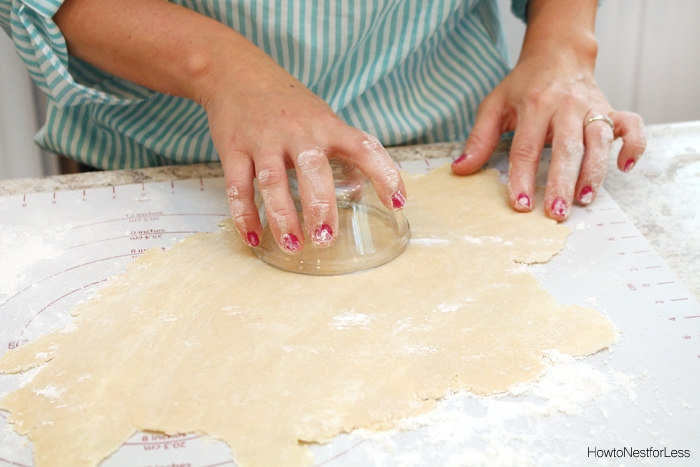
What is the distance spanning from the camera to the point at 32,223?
2.84 ft

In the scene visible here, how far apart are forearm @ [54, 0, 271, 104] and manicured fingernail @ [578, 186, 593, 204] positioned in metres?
0.45

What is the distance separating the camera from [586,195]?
0.89m

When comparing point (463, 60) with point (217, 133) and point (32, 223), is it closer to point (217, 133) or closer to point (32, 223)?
point (217, 133)

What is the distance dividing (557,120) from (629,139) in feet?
0.33

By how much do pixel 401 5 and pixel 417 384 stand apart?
0.62 metres

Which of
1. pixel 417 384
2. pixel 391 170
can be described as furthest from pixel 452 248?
pixel 417 384

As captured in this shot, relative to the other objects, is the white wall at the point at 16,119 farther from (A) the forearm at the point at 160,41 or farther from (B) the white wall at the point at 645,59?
(A) the forearm at the point at 160,41

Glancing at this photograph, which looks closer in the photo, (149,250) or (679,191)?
(149,250)

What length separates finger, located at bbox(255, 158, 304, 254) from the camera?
28.9 inches

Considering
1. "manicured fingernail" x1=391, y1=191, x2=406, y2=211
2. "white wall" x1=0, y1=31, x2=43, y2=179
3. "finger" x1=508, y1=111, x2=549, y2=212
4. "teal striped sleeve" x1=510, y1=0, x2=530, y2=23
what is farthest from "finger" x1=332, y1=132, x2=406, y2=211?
"white wall" x1=0, y1=31, x2=43, y2=179

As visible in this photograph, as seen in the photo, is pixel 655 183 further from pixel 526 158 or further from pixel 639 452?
pixel 639 452

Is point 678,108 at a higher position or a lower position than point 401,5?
lower

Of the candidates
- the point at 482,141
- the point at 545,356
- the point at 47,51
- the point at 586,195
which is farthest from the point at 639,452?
the point at 47,51

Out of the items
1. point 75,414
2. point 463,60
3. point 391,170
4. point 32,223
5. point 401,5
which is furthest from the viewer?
point 463,60
